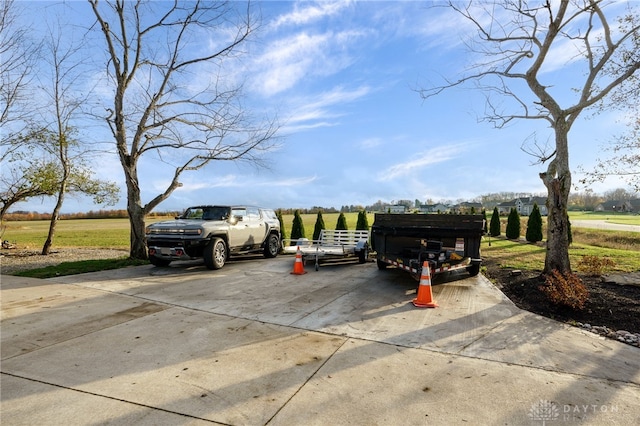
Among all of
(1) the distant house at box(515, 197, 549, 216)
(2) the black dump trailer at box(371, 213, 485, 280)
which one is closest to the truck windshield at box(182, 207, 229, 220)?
(2) the black dump trailer at box(371, 213, 485, 280)

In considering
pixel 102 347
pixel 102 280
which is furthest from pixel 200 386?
pixel 102 280

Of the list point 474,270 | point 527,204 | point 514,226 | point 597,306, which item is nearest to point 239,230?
point 474,270

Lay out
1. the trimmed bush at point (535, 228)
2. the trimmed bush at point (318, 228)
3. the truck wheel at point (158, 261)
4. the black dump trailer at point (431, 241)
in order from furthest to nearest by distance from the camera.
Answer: the trimmed bush at point (318, 228)
the trimmed bush at point (535, 228)
the truck wheel at point (158, 261)
the black dump trailer at point (431, 241)

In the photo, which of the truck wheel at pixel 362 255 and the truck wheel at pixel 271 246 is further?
the truck wheel at pixel 271 246

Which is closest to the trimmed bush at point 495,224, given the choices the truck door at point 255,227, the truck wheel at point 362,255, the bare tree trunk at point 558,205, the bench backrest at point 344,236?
the bench backrest at point 344,236

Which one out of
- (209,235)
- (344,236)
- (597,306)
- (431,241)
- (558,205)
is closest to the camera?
(597,306)

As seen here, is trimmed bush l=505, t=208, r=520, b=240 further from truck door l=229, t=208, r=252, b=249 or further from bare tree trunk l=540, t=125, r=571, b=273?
truck door l=229, t=208, r=252, b=249

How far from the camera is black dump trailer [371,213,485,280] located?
7.36m

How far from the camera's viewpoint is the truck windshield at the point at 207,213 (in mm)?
10680

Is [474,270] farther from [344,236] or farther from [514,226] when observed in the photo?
[514,226]

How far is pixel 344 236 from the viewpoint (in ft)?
39.2

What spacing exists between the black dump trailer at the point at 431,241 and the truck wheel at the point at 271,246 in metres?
5.15

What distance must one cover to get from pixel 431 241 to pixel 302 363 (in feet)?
16.3

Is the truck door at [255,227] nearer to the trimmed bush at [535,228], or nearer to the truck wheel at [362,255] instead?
the truck wheel at [362,255]
